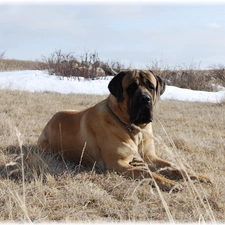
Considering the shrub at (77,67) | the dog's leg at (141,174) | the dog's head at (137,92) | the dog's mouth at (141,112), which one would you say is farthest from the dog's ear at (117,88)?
the shrub at (77,67)

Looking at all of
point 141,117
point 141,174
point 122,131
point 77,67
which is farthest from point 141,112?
point 77,67

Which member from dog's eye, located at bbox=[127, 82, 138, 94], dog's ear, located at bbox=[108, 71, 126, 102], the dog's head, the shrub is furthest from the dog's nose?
the shrub

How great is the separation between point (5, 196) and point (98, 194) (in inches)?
28.4

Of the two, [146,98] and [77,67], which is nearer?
[146,98]

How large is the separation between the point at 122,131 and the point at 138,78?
0.60 m

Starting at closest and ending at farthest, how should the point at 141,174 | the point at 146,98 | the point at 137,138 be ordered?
the point at 141,174 → the point at 146,98 → the point at 137,138

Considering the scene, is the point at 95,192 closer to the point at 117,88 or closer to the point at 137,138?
the point at 137,138

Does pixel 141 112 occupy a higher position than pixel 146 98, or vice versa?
pixel 146 98

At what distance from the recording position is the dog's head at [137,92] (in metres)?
3.78

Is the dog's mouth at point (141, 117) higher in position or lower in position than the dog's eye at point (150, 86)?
lower

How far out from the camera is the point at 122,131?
4.00 m

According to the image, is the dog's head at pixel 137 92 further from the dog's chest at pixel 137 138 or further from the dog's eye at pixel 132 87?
the dog's chest at pixel 137 138

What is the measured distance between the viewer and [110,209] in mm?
2734

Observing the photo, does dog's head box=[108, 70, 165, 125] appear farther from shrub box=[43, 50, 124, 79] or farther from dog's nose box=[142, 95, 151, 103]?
shrub box=[43, 50, 124, 79]
